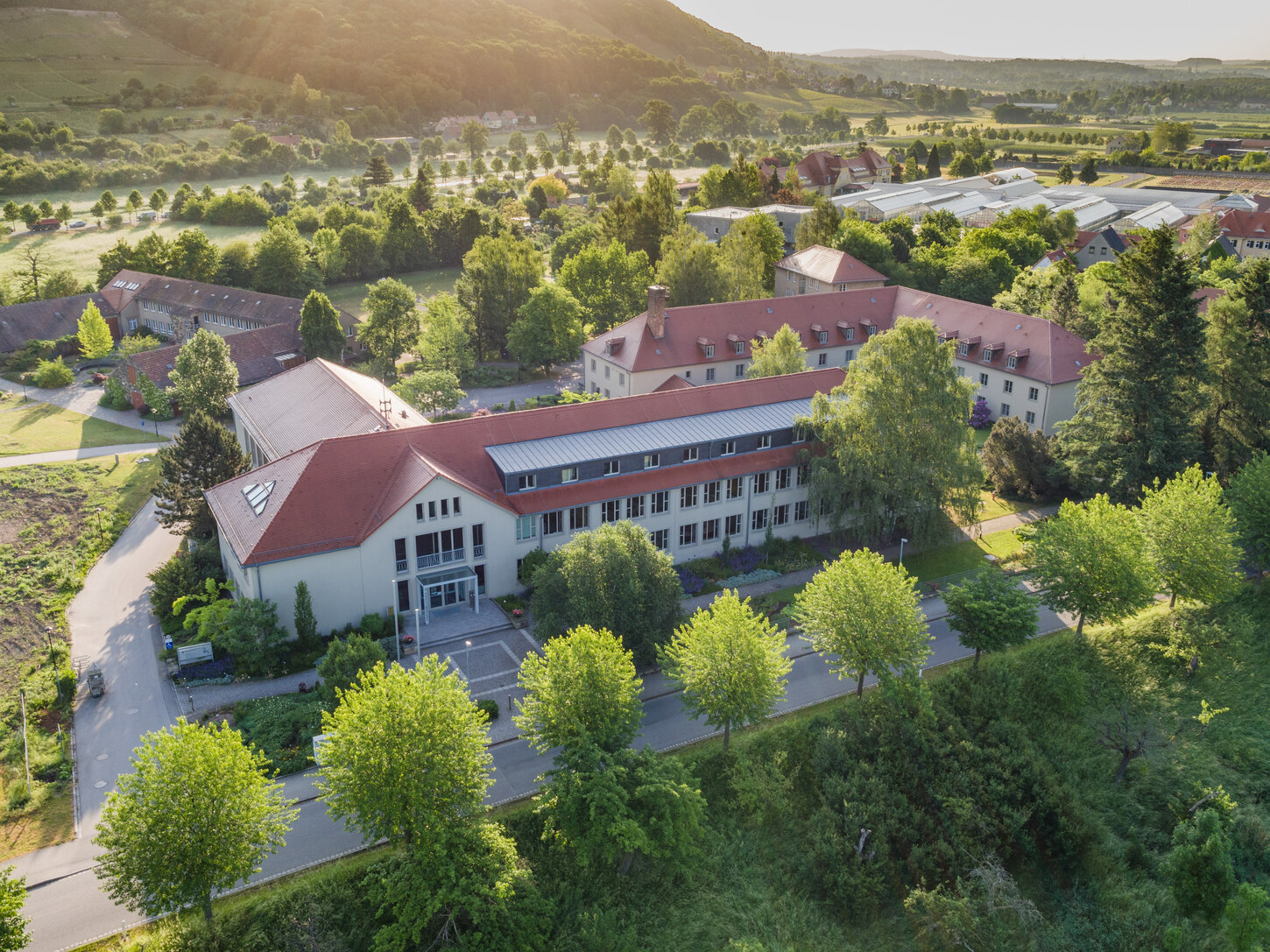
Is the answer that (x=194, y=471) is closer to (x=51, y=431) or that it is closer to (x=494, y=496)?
(x=494, y=496)

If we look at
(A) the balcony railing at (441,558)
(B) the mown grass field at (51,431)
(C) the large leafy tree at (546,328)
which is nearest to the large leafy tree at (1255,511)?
(A) the balcony railing at (441,558)

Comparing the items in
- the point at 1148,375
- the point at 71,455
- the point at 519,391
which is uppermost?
the point at 1148,375

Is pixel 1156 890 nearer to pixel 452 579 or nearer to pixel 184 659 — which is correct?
pixel 452 579

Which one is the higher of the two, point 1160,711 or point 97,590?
point 97,590

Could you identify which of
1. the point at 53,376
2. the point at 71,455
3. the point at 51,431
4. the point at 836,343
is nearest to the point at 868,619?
the point at 836,343

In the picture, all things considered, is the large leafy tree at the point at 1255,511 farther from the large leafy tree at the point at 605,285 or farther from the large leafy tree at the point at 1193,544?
the large leafy tree at the point at 605,285

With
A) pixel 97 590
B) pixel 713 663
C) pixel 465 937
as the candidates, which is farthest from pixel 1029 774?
pixel 97 590
